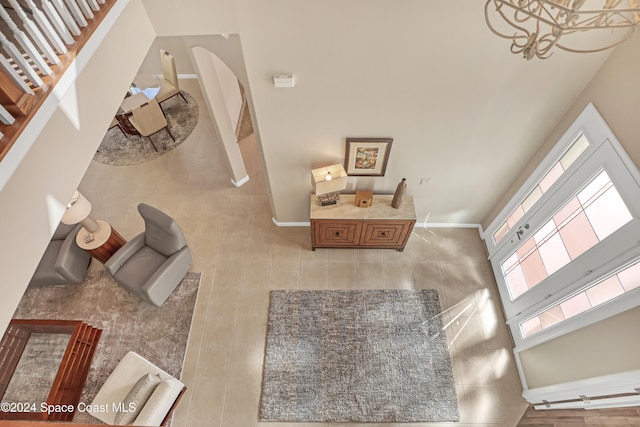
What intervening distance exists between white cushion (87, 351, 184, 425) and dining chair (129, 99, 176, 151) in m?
3.58

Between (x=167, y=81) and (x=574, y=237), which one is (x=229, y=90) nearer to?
(x=167, y=81)

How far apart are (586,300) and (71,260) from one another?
5442mm

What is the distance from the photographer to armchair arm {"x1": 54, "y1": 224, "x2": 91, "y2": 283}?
4.11 m

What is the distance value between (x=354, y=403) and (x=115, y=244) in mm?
3429

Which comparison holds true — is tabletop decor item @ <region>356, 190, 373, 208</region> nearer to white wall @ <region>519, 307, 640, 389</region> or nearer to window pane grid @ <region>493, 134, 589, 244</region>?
window pane grid @ <region>493, 134, 589, 244</region>

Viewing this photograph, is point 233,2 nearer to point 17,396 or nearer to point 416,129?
point 416,129

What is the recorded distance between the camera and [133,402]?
3121mm

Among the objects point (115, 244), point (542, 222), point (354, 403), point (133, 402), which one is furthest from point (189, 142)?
point (542, 222)

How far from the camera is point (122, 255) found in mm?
4129

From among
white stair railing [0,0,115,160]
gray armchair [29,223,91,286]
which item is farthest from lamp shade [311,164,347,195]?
gray armchair [29,223,91,286]

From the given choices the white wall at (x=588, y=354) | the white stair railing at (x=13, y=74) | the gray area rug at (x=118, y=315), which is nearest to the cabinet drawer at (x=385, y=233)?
the white wall at (x=588, y=354)

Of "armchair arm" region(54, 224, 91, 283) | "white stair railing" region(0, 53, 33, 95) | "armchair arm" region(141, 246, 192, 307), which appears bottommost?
"armchair arm" region(141, 246, 192, 307)

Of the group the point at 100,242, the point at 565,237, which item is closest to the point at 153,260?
the point at 100,242

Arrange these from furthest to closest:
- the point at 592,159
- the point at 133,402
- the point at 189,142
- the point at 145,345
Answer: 1. the point at 189,142
2. the point at 145,345
3. the point at 133,402
4. the point at 592,159
